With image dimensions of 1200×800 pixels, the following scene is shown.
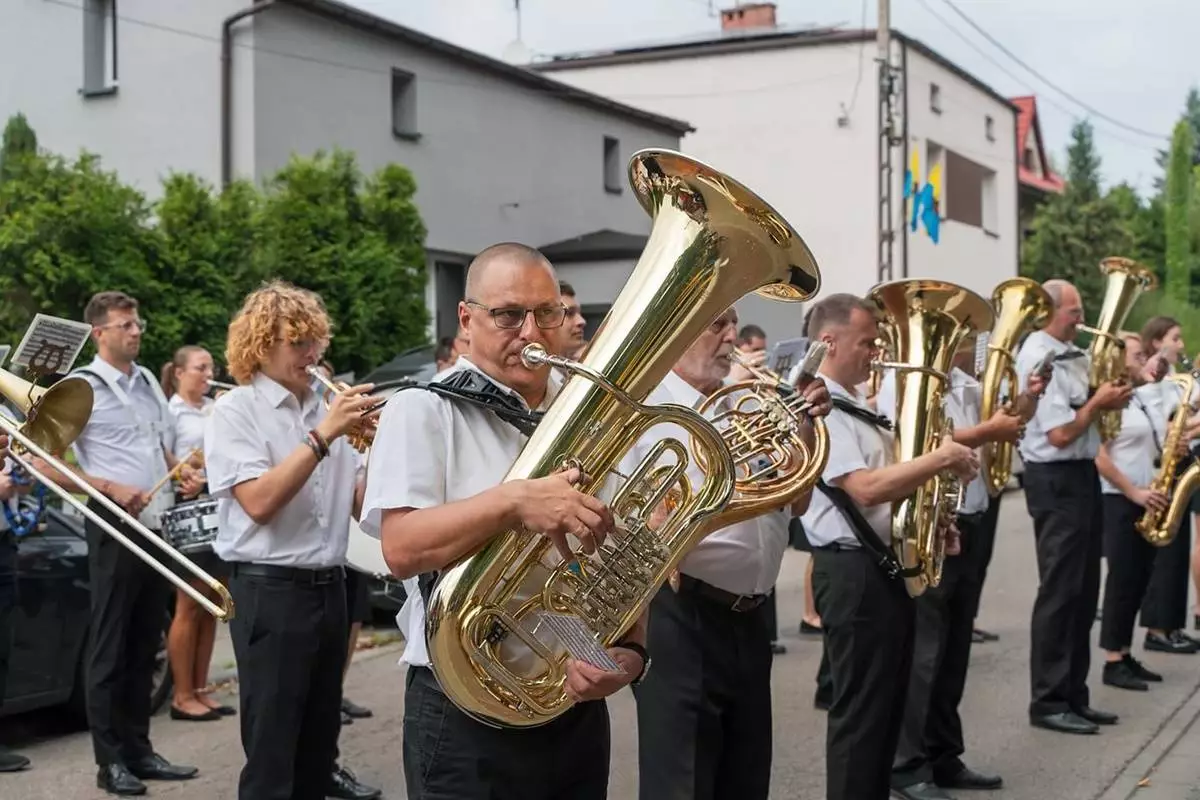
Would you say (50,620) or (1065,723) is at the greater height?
(50,620)

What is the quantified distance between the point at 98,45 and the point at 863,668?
18063 millimetres

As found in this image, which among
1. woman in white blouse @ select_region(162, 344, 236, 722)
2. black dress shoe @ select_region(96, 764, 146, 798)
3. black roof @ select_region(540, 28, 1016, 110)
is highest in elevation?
black roof @ select_region(540, 28, 1016, 110)

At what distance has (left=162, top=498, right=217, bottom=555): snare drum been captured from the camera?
629 cm

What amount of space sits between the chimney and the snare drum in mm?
29488

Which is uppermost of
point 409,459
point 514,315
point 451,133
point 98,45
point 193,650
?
point 98,45

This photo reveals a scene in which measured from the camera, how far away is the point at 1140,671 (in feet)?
27.4

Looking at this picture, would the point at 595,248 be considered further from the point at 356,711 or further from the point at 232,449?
the point at 232,449

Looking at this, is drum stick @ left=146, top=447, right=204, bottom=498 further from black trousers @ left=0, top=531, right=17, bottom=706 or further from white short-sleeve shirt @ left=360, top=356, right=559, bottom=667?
white short-sleeve shirt @ left=360, top=356, right=559, bottom=667

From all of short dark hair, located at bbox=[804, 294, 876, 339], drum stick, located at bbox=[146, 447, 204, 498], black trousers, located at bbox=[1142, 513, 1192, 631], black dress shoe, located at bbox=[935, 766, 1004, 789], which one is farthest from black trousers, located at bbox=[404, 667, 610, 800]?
black trousers, located at bbox=[1142, 513, 1192, 631]

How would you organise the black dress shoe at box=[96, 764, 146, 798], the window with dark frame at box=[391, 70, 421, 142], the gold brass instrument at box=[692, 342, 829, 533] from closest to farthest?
the gold brass instrument at box=[692, 342, 829, 533] → the black dress shoe at box=[96, 764, 146, 798] → the window with dark frame at box=[391, 70, 421, 142]

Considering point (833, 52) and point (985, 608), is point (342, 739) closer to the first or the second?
point (985, 608)

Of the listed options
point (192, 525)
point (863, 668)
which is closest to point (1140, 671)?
point (863, 668)

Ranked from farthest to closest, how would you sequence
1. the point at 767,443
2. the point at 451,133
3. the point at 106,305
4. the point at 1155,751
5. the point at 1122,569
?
the point at 451,133 < the point at 1122,569 < the point at 1155,751 < the point at 106,305 < the point at 767,443

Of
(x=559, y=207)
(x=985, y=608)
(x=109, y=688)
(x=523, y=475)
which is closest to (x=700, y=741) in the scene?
(x=523, y=475)
